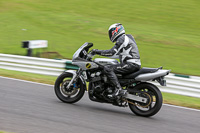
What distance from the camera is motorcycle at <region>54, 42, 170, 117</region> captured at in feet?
22.3

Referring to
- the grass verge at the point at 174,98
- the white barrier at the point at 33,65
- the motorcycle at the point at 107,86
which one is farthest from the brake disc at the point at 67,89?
the white barrier at the point at 33,65

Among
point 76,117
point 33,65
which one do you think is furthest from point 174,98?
point 33,65

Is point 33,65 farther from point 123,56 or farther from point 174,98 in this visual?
point 123,56

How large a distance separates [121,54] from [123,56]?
0.19 feet

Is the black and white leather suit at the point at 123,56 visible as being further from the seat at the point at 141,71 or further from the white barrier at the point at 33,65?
the white barrier at the point at 33,65

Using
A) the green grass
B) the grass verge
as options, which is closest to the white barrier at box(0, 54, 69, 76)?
the grass verge

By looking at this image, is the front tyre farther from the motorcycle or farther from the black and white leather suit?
the black and white leather suit

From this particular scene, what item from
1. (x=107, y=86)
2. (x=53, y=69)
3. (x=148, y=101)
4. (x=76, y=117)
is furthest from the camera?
(x=53, y=69)

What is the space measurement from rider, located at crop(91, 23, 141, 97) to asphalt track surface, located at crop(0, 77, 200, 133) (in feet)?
2.21

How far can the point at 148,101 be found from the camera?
6863mm

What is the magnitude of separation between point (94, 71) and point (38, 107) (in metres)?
1.39

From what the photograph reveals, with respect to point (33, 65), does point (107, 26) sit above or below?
above

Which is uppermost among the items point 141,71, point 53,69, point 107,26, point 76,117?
point 107,26

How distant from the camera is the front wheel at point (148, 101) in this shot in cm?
674
